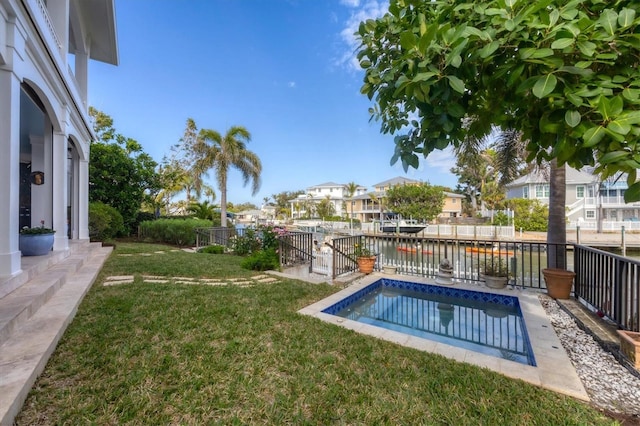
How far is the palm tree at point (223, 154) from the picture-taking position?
52.4 feet

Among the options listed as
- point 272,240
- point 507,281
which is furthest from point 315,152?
point 507,281

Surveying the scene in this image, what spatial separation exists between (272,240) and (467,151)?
19.6 feet

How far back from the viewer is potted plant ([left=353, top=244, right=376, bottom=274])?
7156 millimetres

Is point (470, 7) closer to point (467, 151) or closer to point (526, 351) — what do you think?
point (526, 351)

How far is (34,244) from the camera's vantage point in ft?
15.5

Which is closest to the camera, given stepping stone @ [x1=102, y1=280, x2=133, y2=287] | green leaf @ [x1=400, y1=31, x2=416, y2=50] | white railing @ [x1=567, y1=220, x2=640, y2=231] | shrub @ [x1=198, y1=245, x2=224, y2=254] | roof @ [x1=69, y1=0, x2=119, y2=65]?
green leaf @ [x1=400, y1=31, x2=416, y2=50]

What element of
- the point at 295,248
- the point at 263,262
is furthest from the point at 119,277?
the point at 295,248

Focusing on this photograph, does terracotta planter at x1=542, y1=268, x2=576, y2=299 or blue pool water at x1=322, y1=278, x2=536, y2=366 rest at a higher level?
terracotta planter at x1=542, y1=268, x2=576, y2=299

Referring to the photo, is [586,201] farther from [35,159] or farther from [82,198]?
[35,159]

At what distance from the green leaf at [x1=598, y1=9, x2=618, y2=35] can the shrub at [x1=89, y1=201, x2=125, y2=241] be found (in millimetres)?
12905

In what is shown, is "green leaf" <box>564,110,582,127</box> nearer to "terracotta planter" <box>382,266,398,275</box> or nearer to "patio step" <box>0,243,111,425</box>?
"patio step" <box>0,243,111,425</box>

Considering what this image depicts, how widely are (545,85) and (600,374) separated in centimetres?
329

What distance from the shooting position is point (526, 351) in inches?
137

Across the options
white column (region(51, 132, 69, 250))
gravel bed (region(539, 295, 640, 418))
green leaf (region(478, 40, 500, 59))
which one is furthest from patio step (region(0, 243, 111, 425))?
gravel bed (region(539, 295, 640, 418))
